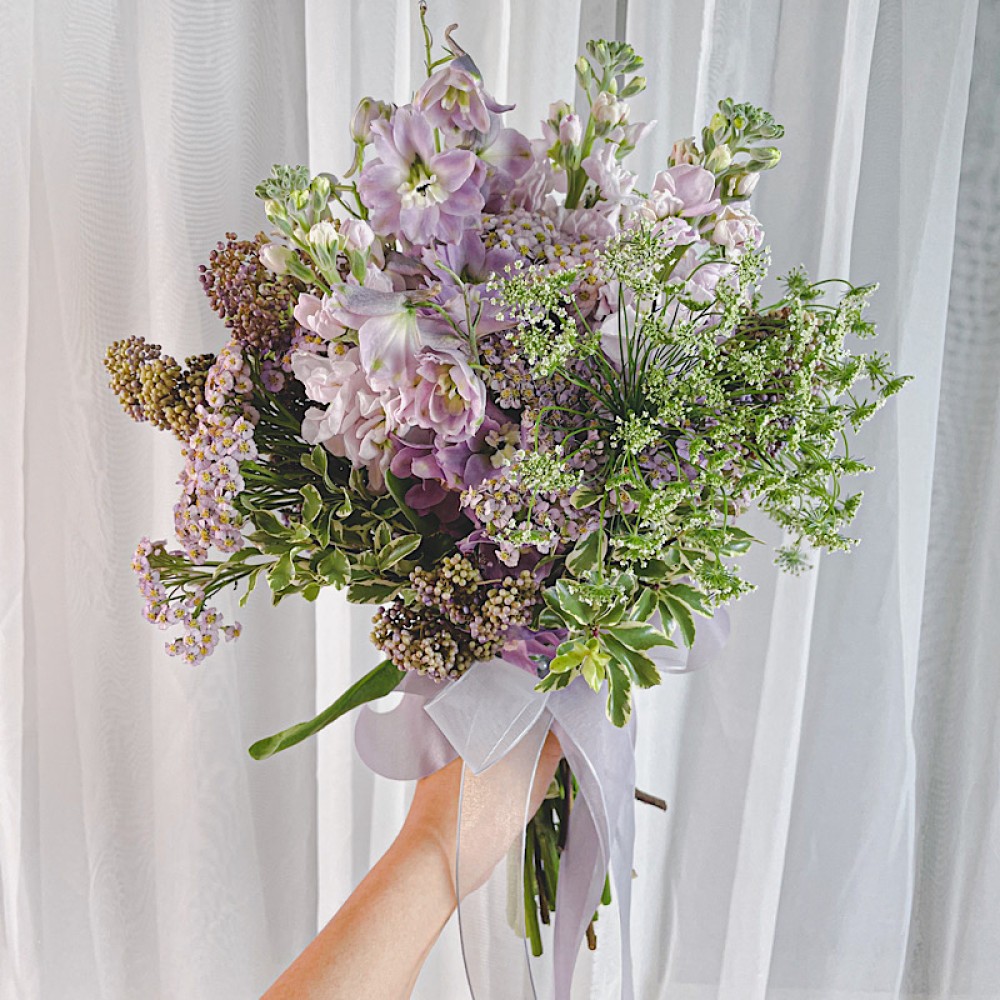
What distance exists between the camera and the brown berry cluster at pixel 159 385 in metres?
0.69

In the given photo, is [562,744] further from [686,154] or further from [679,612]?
[686,154]

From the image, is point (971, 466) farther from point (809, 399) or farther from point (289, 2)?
point (289, 2)

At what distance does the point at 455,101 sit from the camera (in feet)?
2.04

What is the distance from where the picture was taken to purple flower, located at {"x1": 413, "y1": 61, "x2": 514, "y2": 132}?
24.1 inches

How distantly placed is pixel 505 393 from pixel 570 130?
0.21 m

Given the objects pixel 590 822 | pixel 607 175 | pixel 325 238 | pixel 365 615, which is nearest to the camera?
pixel 325 238

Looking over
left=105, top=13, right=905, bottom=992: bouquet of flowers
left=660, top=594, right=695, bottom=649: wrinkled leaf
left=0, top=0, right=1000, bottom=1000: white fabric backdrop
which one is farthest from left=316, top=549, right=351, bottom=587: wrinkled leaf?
left=0, top=0, right=1000, bottom=1000: white fabric backdrop

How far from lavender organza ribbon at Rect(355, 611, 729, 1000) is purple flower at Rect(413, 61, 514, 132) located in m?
0.40

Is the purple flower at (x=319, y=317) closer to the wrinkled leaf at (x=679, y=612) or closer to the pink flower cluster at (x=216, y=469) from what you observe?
the pink flower cluster at (x=216, y=469)

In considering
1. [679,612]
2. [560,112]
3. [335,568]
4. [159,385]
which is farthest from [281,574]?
[560,112]

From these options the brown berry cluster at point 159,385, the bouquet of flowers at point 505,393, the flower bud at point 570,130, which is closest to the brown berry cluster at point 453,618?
the bouquet of flowers at point 505,393

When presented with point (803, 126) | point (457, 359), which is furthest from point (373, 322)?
point (803, 126)

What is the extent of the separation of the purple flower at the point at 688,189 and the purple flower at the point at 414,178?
0.15 metres

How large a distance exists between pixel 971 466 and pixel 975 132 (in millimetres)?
399
